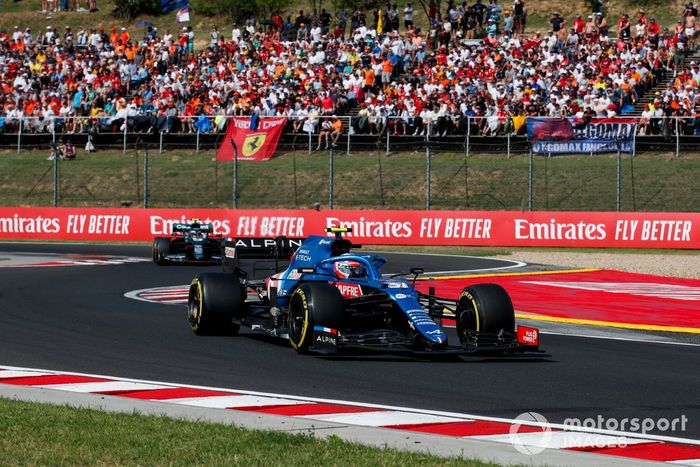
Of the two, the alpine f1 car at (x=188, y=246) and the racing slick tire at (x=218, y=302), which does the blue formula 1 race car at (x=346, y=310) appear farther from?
the alpine f1 car at (x=188, y=246)

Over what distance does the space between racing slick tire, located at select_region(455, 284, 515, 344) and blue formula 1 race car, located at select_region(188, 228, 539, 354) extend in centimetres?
1

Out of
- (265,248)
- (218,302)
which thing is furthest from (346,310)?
(265,248)

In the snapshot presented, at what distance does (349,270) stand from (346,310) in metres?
0.62

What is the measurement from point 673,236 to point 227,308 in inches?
724

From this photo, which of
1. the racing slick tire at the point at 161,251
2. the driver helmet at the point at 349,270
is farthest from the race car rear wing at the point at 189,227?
the driver helmet at the point at 349,270

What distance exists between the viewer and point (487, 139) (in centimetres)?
3444

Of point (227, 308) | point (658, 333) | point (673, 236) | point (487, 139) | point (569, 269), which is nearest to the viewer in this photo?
point (227, 308)

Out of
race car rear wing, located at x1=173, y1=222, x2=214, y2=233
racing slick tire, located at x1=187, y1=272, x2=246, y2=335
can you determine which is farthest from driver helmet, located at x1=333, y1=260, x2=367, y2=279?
race car rear wing, located at x1=173, y1=222, x2=214, y2=233

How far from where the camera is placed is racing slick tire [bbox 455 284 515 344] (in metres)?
11.6

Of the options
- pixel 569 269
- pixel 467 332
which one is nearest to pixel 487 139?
pixel 569 269

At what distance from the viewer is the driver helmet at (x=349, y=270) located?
40.3 ft

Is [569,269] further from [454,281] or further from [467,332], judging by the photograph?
[467,332]

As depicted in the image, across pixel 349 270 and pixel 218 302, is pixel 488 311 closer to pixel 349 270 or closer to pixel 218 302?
pixel 349 270

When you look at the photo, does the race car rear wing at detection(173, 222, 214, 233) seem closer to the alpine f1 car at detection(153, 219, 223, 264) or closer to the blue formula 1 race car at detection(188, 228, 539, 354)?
the alpine f1 car at detection(153, 219, 223, 264)
